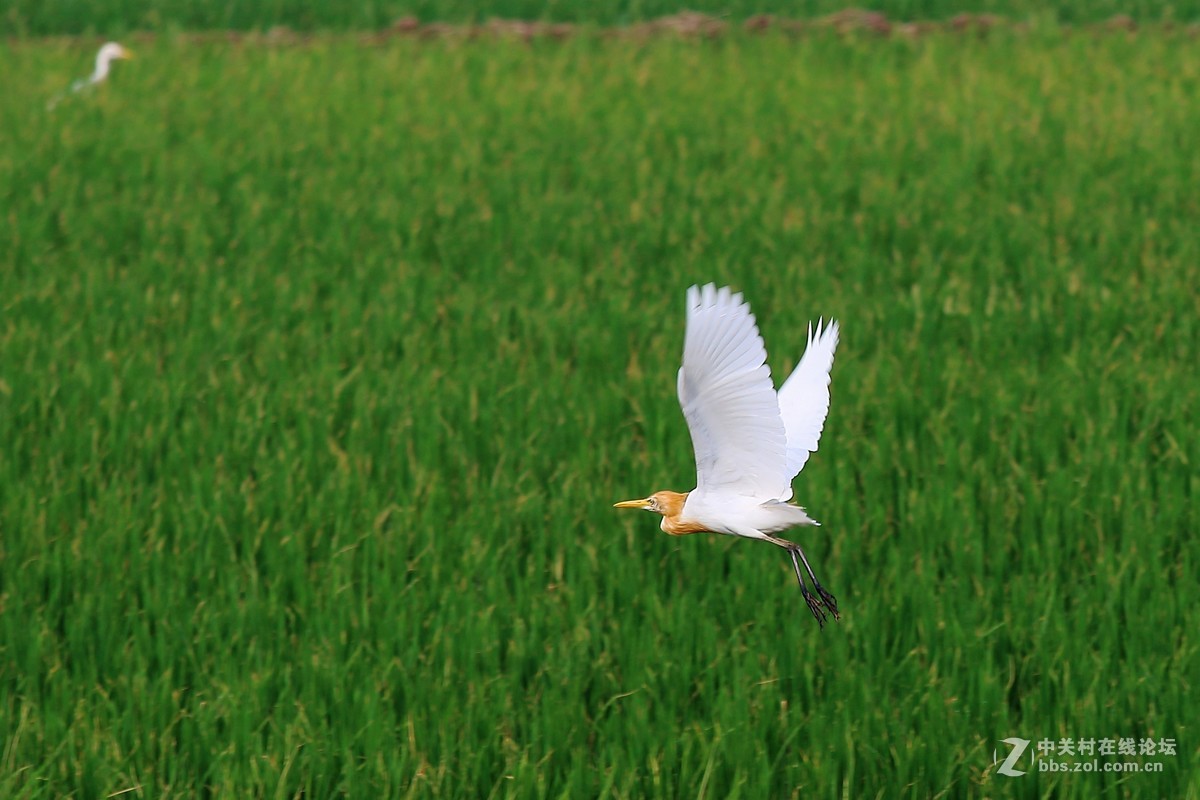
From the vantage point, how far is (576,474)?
3.52 meters

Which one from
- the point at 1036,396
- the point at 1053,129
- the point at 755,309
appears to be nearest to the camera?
the point at 1036,396

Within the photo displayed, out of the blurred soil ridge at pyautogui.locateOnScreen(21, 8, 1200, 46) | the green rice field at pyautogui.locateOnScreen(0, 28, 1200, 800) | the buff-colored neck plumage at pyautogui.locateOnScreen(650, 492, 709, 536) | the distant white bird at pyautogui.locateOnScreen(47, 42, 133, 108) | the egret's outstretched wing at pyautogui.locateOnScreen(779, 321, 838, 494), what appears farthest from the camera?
the blurred soil ridge at pyautogui.locateOnScreen(21, 8, 1200, 46)

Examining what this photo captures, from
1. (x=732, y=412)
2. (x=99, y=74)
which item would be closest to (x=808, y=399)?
(x=732, y=412)

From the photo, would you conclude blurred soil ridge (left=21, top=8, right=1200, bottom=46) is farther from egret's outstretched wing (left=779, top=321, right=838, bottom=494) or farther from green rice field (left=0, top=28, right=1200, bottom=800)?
egret's outstretched wing (left=779, top=321, right=838, bottom=494)

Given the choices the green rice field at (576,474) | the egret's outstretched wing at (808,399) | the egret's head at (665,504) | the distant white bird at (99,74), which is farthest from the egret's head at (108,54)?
the egret's head at (665,504)

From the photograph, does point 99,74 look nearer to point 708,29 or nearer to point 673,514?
point 708,29

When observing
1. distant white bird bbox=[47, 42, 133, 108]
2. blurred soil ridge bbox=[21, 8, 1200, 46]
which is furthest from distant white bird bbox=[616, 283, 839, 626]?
blurred soil ridge bbox=[21, 8, 1200, 46]

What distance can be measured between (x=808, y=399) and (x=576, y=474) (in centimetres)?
175

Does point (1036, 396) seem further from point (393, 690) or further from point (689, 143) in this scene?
point (689, 143)

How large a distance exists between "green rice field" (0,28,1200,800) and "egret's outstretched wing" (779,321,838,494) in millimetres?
823

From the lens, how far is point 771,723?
2602mm

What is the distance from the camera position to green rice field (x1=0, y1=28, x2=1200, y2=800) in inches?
101

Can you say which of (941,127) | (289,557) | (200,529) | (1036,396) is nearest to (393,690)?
(289,557)

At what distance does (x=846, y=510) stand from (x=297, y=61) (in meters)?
7.49
